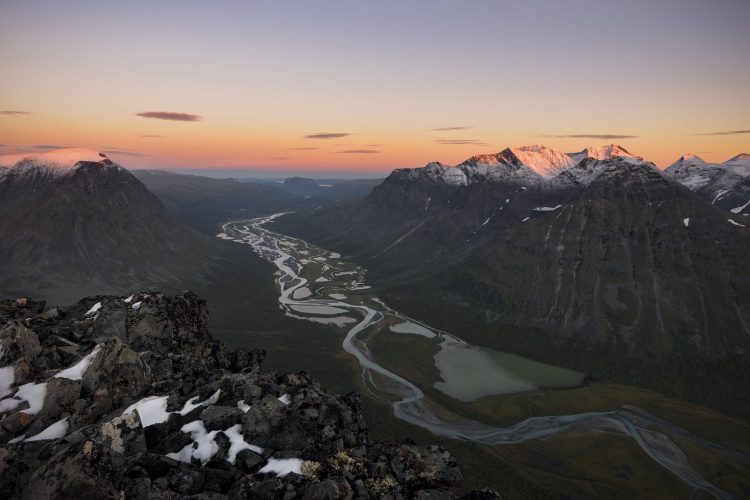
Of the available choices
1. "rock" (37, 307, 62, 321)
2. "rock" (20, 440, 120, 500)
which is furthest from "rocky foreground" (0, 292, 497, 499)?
"rock" (37, 307, 62, 321)

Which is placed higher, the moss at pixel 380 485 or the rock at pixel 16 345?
the rock at pixel 16 345

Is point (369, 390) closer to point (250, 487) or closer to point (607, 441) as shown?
point (607, 441)

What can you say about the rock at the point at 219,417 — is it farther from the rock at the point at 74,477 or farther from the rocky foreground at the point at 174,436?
the rock at the point at 74,477

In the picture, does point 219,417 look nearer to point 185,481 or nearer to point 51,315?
point 185,481

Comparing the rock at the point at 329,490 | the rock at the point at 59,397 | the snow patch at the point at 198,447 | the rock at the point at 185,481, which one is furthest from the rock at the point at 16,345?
the rock at the point at 329,490

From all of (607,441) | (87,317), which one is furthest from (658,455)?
(87,317)

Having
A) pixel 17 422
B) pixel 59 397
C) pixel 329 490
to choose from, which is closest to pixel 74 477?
pixel 329 490
